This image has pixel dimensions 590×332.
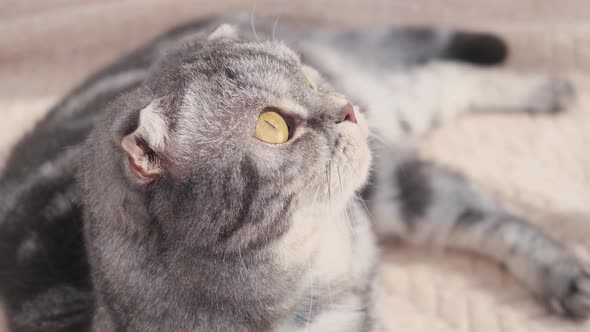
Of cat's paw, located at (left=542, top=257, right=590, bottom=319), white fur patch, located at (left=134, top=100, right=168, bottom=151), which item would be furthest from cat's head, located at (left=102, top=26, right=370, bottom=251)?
cat's paw, located at (left=542, top=257, right=590, bottom=319)

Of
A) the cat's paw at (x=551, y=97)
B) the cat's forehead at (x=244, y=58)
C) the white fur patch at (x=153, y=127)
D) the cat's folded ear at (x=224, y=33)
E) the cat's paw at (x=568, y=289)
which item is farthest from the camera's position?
the cat's paw at (x=551, y=97)

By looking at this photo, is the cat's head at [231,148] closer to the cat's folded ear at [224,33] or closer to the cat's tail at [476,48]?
the cat's folded ear at [224,33]

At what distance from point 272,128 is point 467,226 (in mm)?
655

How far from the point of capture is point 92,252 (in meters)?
0.79

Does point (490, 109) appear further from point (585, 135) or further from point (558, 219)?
point (558, 219)

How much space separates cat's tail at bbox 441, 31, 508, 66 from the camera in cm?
154

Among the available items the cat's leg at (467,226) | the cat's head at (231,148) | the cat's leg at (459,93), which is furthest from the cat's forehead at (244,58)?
the cat's leg at (459,93)

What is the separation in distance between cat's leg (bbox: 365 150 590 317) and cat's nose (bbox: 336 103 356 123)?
0.40m

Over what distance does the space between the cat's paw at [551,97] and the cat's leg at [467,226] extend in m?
0.38

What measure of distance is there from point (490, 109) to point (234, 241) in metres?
1.07

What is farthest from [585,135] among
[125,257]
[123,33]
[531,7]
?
[123,33]

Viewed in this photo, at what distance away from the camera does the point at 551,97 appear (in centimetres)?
148

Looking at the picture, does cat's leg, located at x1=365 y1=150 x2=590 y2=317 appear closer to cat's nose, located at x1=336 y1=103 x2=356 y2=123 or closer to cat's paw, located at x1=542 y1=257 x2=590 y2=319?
cat's paw, located at x1=542 y1=257 x2=590 y2=319

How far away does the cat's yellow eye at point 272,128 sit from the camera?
0.70 m
